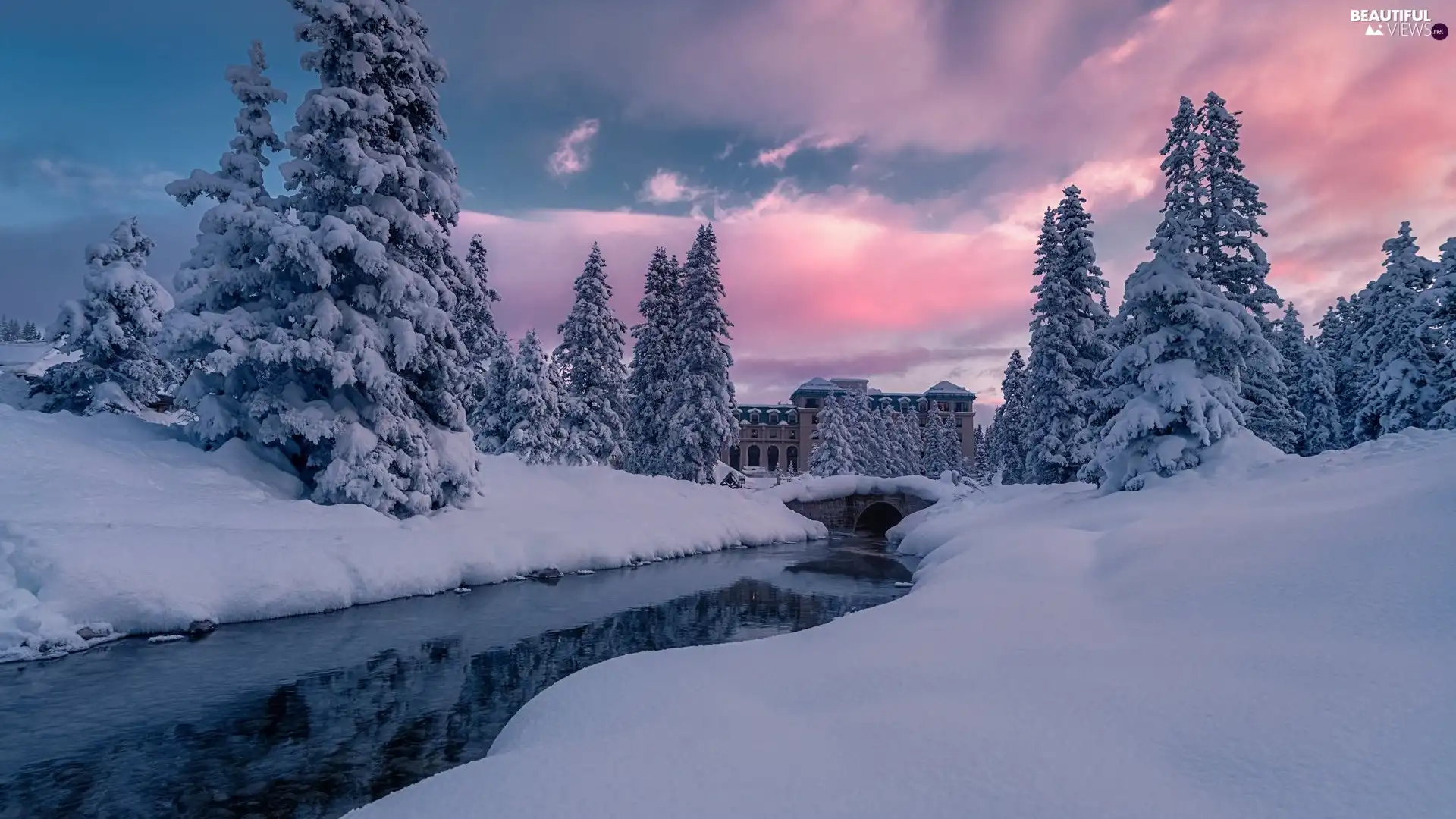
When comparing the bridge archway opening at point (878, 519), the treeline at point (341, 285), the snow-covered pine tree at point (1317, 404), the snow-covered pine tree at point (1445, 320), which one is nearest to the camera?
the treeline at point (341, 285)

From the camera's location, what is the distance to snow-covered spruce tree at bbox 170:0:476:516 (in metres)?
20.5

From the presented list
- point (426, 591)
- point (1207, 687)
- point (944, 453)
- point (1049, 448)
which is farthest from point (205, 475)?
point (944, 453)

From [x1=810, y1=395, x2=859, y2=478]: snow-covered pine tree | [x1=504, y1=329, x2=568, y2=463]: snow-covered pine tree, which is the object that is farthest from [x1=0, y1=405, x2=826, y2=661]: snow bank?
[x1=810, y1=395, x2=859, y2=478]: snow-covered pine tree

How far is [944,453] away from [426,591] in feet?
262

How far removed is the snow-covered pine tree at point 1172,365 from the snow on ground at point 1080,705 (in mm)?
11636

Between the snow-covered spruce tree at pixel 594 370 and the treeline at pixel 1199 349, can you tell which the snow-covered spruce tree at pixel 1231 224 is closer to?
the treeline at pixel 1199 349

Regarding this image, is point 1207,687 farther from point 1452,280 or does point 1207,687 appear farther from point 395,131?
point 1452,280

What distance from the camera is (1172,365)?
23094 millimetres

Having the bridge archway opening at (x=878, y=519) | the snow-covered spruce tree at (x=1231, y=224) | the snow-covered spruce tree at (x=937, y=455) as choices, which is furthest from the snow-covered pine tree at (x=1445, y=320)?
the snow-covered spruce tree at (x=937, y=455)

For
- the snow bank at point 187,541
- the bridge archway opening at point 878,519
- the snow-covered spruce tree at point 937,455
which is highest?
the snow-covered spruce tree at point 937,455

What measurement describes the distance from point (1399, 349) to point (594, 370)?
42.9 metres

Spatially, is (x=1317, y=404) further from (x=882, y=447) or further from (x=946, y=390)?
(x=946, y=390)

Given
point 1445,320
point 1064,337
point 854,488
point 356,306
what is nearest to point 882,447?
point 854,488

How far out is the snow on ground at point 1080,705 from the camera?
4434 millimetres
